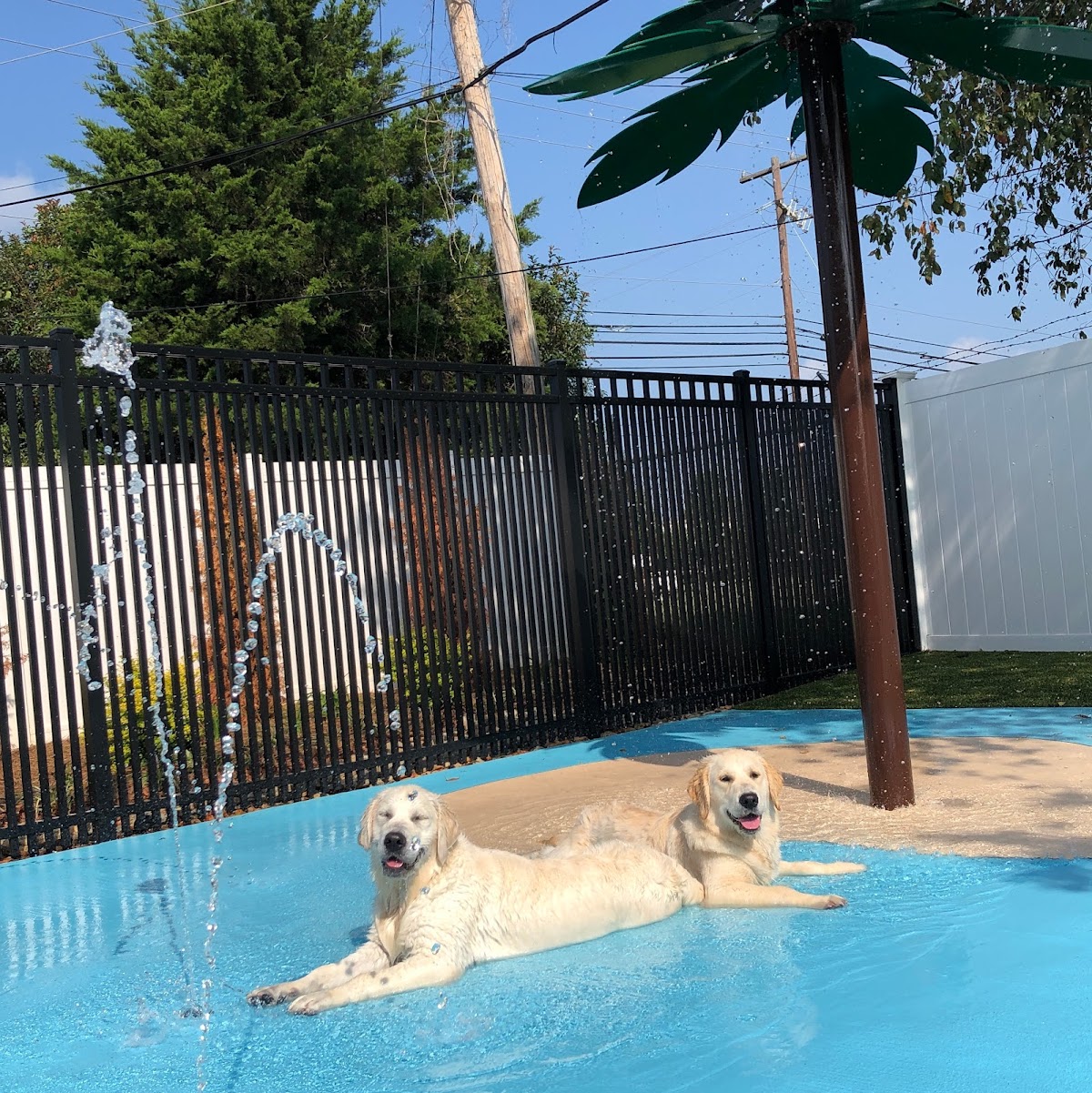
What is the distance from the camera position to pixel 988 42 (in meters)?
5.82

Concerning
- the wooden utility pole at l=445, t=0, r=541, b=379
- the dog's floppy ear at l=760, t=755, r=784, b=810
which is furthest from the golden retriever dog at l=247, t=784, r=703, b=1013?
the wooden utility pole at l=445, t=0, r=541, b=379

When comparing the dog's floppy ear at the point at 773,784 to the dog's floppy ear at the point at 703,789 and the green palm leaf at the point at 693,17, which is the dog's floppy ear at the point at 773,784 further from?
the green palm leaf at the point at 693,17

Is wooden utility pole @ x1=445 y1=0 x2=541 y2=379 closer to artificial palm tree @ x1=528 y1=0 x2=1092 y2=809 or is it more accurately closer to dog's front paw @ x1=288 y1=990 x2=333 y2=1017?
artificial palm tree @ x1=528 y1=0 x2=1092 y2=809

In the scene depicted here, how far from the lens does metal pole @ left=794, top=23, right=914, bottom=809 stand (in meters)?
6.15

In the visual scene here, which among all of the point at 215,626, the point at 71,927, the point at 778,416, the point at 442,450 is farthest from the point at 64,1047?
the point at 778,416

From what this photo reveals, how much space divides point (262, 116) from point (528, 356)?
507 inches

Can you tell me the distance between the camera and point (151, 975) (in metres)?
4.41

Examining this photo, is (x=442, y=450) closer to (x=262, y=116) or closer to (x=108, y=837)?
(x=108, y=837)

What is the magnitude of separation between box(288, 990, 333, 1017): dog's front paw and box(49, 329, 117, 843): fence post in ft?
11.2

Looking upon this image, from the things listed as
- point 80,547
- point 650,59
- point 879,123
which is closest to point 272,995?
point 80,547

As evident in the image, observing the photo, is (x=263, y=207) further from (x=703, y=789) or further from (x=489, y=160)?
(x=703, y=789)

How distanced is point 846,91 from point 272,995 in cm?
585

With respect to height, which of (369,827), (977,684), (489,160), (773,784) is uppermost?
(489,160)

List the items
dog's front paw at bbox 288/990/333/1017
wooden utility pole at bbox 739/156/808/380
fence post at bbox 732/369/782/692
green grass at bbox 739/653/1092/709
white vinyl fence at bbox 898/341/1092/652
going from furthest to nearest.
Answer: wooden utility pole at bbox 739/156/808/380 → white vinyl fence at bbox 898/341/1092/652 → fence post at bbox 732/369/782/692 → green grass at bbox 739/653/1092/709 → dog's front paw at bbox 288/990/333/1017
